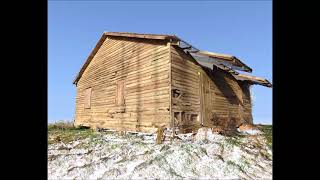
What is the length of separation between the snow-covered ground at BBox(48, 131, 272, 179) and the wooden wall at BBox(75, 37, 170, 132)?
3689 mm

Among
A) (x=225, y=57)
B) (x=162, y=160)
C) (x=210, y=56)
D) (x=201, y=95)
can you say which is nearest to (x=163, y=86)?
(x=201, y=95)

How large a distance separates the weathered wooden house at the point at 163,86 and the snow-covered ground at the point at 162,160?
11.1 feet

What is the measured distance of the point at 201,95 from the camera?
52.1ft

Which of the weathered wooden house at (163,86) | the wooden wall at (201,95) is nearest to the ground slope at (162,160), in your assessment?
the wooden wall at (201,95)

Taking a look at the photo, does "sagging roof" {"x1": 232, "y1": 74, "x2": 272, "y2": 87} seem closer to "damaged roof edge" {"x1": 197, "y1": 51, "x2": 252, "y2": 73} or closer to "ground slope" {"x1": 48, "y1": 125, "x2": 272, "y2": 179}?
"damaged roof edge" {"x1": 197, "y1": 51, "x2": 252, "y2": 73}

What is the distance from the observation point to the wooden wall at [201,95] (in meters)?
14.5

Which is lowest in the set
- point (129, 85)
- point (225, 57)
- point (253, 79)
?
point (129, 85)

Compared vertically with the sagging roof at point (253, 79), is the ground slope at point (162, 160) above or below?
below

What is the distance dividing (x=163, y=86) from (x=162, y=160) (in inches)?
229

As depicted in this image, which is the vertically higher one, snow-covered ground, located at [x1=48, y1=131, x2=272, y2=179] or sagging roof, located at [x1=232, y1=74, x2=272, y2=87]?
sagging roof, located at [x1=232, y1=74, x2=272, y2=87]

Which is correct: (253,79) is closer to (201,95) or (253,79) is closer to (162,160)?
(201,95)

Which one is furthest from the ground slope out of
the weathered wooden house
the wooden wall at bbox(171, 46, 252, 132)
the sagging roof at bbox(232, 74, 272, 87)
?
the sagging roof at bbox(232, 74, 272, 87)

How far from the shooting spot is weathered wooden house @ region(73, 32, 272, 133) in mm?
14477

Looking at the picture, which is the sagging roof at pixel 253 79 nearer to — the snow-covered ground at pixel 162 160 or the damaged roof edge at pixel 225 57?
the damaged roof edge at pixel 225 57
